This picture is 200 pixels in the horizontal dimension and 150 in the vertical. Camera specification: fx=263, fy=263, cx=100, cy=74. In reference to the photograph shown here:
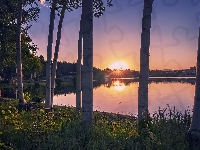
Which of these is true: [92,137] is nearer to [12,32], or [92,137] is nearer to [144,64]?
[144,64]

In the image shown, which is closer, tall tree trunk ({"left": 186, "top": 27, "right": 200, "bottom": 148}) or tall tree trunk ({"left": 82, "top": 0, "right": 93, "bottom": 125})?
tall tree trunk ({"left": 186, "top": 27, "right": 200, "bottom": 148})

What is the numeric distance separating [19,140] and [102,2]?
1038 cm

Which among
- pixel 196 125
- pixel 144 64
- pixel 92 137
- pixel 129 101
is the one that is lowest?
pixel 129 101

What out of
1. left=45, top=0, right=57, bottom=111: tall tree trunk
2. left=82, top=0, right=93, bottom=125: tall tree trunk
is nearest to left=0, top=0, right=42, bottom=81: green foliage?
left=45, top=0, right=57, bottom=111: tall tree trunk

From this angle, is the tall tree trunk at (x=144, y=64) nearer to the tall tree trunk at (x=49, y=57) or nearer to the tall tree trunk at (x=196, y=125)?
the tall tree trunk at (x=196, y=125)

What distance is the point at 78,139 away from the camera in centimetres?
594

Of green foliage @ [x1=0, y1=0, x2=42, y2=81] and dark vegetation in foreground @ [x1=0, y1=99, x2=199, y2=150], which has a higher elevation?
green foliage @ [x1=0, y1=0, x2=42, y2=81]

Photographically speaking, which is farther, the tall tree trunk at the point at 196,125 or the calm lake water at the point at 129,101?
the calm lake water at the point at 129,101

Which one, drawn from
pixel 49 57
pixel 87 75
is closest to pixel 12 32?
pixel 49 57

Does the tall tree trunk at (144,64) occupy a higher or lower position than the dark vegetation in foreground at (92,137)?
higher


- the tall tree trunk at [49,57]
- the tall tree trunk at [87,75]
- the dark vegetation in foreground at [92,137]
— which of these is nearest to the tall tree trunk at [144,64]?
the dark vegetation in foreground at [92,137]

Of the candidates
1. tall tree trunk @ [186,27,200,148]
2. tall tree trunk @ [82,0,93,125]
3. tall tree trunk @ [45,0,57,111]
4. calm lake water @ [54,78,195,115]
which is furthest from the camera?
calm lake water @ [54,78,195,115]

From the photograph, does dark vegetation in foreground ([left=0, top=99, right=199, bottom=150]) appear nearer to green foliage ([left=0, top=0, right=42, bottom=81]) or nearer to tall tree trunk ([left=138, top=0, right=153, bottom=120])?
tall tree trunk ([left=138, top=0, right=153, bottom=120])

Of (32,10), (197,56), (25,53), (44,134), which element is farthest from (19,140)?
(32,10)
